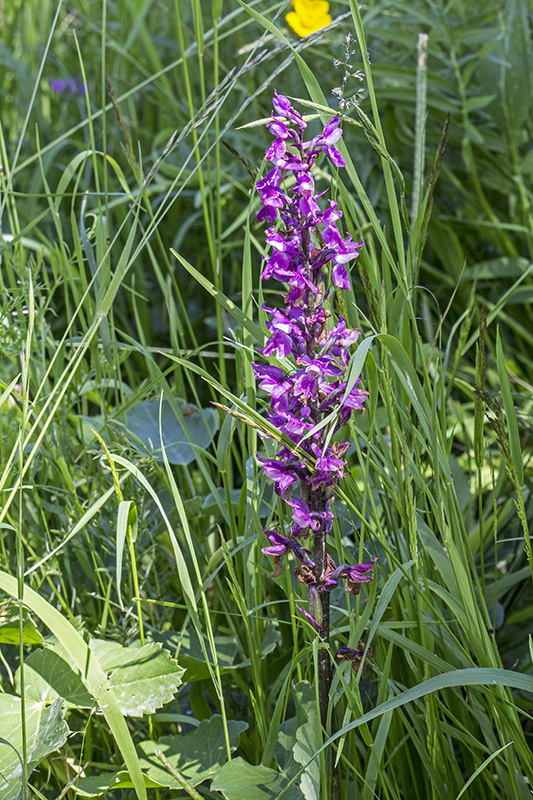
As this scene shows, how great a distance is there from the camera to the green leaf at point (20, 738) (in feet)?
2.72

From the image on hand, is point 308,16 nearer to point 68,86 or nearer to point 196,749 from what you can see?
point 68,86

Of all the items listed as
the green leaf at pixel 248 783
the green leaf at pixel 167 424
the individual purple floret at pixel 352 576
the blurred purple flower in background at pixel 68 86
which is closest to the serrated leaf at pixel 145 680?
the green leaf at pixel 248 783

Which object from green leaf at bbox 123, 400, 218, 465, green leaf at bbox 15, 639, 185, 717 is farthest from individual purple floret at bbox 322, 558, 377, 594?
green leaf at bbox 123, 400, 218, 465

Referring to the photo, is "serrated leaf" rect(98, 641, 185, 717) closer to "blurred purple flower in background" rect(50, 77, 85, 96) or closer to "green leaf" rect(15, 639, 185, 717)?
"green leaf" rect(15, 639, 185, 717)

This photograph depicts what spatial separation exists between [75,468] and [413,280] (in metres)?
0.69

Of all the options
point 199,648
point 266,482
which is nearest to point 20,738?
point 199,648

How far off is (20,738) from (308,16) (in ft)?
5.57

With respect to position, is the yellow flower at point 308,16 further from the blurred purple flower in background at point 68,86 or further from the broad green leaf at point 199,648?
the broad green leaf at point 199,648

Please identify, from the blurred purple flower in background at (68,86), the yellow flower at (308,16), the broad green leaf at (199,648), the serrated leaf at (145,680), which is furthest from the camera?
the blurred purple flower in background at (68,86)

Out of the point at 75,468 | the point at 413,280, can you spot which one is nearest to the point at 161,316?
the point at 75,468

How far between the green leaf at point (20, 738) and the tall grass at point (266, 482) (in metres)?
0.02

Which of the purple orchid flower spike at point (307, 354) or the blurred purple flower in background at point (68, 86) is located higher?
the blurred purple flower in background at point (68, 86)

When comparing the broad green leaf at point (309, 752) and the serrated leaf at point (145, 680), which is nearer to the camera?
the broad green leaf at point (309, 752)

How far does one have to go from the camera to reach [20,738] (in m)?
0.88
